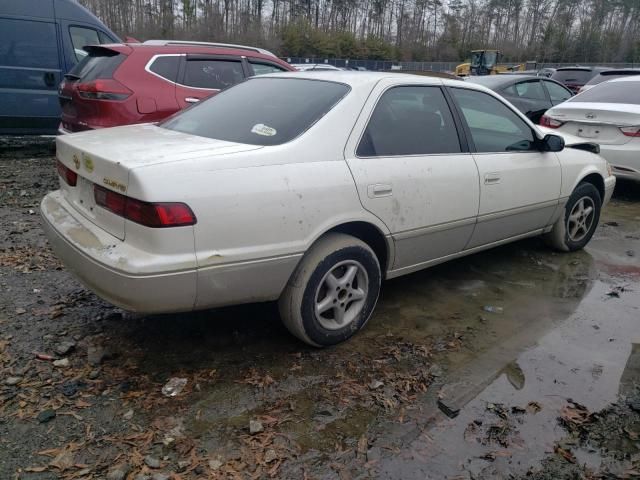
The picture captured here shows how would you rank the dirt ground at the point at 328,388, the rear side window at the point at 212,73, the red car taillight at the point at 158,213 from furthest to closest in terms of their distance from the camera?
the rear side window at the point at 212,73, the red car taillight at the point at 158,213, the dirt ground at the point at 328,388

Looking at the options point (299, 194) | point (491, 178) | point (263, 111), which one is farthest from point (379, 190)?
point (491, 178)

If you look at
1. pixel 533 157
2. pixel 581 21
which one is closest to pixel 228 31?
pixel 581 21

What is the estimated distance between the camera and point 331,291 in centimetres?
316

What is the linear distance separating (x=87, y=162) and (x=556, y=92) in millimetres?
9478

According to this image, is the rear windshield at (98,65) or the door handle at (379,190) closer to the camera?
the door handle at (379,190)

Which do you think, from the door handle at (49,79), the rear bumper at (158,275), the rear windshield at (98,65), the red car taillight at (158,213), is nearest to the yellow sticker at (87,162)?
the rear bumper at (158,275)

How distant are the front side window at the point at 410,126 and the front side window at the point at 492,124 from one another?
22cm

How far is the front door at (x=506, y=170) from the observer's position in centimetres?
394

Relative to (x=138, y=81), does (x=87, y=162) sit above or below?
below

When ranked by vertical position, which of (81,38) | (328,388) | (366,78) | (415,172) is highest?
(81,38)

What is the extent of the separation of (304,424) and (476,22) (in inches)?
3073

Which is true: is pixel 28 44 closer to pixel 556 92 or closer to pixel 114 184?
pixel 114 184

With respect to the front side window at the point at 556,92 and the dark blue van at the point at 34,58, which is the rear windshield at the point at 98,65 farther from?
the front side window at the point at 556,92

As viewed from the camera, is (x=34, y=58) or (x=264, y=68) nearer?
(x=264, y=68)
